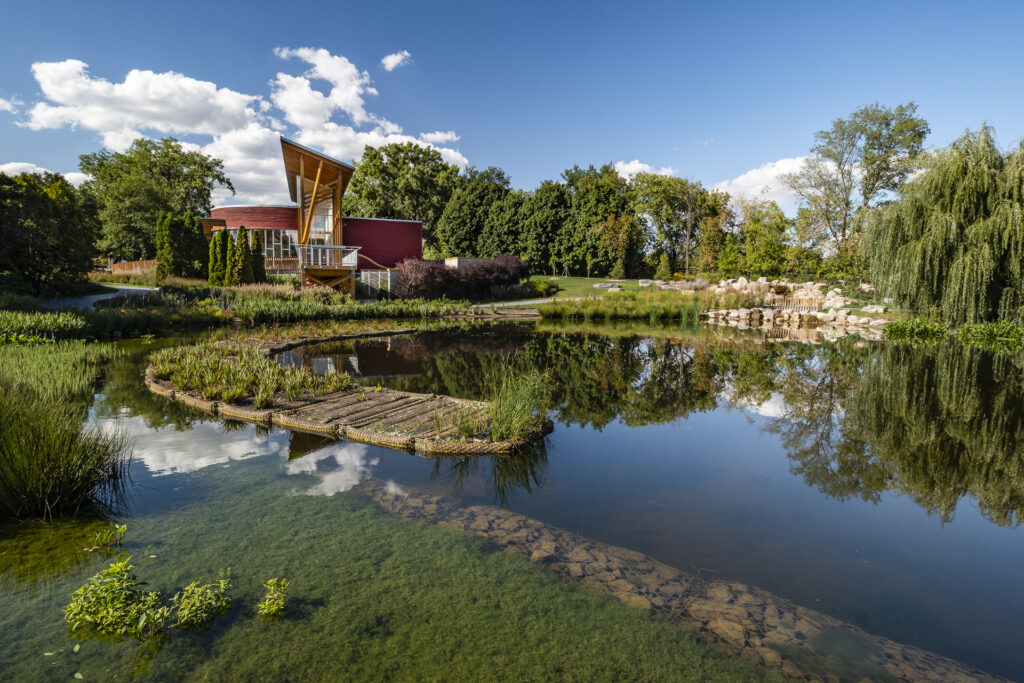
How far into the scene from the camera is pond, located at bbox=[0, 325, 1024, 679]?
2514mm

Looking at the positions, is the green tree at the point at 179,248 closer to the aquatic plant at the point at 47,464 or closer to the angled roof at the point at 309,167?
the angled roof at the point at 309,167

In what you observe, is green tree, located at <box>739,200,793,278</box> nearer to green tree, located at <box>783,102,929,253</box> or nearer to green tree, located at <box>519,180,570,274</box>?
green tree, located at <box>783,102,929,253</box>

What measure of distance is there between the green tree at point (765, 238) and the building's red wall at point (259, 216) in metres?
27.3

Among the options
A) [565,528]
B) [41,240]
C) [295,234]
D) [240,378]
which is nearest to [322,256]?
[295,234]

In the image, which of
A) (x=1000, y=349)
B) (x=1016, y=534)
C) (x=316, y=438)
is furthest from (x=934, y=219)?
(x=316, y=438)

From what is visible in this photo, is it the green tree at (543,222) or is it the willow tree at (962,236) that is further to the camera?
the green tree at (543,222)

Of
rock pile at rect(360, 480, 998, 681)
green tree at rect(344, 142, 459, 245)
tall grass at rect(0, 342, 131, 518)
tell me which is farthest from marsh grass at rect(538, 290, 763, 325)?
green tree at rect(344, 142, 459, 245)

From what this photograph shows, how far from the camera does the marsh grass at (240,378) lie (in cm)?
683

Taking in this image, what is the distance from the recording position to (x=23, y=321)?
9812mm

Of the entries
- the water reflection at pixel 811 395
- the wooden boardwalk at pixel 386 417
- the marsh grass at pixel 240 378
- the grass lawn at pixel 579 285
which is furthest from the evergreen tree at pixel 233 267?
the wooden boardwalk at pixel 386 417

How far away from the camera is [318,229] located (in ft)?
90.3

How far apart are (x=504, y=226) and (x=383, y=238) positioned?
11.6 meters

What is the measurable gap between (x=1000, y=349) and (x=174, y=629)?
55.6 ft

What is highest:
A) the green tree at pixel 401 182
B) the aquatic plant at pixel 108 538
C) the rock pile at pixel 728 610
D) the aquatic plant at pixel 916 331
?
the green tree at pixel 401 182
